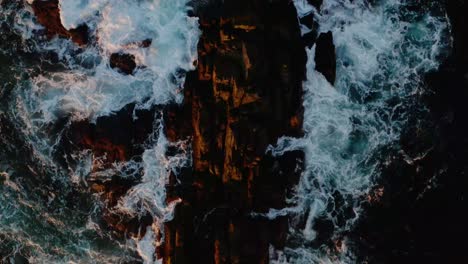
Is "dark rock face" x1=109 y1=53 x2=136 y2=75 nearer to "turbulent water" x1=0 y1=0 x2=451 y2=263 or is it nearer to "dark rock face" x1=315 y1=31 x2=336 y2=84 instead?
"turbulent water" x1=0 y1=0 x2=451 y2=263

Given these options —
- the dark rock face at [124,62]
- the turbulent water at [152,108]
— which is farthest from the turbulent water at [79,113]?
the dark rock face at [124,62]

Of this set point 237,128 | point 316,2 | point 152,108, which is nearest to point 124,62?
point 152,108

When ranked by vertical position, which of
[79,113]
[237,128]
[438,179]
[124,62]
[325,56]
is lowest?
[438,179]

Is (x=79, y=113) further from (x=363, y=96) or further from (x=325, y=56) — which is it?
(x=363, y=96)

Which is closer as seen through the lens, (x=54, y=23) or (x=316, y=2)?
(x=316, y=2)

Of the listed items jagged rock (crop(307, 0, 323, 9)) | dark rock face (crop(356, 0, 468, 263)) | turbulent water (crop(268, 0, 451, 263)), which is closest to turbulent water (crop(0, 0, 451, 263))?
turbulent water (crop(268, 0, 451, 263))

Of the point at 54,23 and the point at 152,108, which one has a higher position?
the point at 54,23

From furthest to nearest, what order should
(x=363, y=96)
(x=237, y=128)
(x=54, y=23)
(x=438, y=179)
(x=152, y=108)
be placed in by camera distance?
1. (x=54, y=23)
2. (x=152, y=108)
3. (x=363, y=96)
4. (x=438, y=179)
5. (x=237, y=128)
